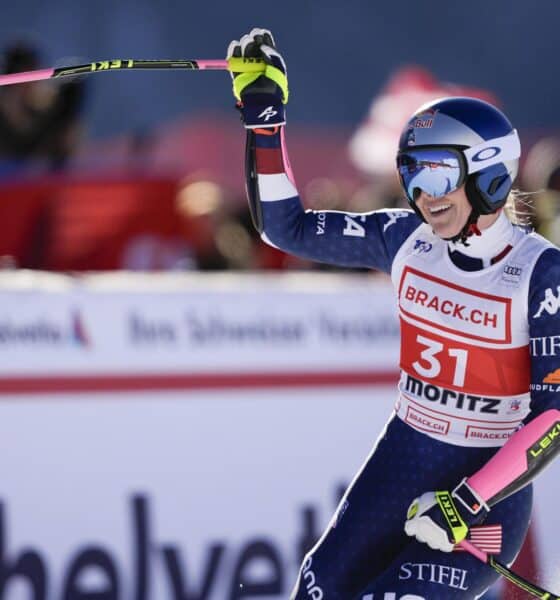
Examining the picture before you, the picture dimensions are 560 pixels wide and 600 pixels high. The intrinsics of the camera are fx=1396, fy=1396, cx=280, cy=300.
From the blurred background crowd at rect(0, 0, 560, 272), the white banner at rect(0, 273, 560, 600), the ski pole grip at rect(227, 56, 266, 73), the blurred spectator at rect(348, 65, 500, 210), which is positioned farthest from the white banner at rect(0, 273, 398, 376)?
the blurred spectator at rect(348, 65, 500, 210)

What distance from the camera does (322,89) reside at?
37.5 feet

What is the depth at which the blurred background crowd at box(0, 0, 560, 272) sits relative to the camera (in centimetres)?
819

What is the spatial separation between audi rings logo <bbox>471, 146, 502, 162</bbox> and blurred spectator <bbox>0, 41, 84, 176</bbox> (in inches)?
178

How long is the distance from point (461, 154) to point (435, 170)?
3.7 inches

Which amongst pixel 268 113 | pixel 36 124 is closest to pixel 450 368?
pixel 268 113

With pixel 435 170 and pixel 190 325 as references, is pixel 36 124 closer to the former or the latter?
pixel 190 325

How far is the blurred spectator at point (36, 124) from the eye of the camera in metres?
8.43

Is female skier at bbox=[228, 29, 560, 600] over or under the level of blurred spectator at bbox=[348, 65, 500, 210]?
under

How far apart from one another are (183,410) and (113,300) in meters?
0.59

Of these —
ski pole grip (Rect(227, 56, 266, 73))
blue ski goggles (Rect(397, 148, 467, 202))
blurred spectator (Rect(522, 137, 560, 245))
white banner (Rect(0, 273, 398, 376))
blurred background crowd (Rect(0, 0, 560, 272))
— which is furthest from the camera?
blurred background crowd (Rect(0, 0, 560, 272))

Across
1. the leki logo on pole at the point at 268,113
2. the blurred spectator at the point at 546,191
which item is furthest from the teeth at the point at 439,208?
the blurred spectator at the point at 546,191

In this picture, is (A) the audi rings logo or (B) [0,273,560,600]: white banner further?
(B) [0,273,560,600]: white banner

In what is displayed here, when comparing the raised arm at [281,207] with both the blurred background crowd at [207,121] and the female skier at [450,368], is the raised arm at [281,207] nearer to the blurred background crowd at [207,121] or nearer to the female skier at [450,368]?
the female skier at [450,368]

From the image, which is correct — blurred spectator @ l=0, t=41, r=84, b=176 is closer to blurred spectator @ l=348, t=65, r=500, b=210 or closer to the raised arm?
blurred spectator @ l=348, t=65, r=500, b=210
